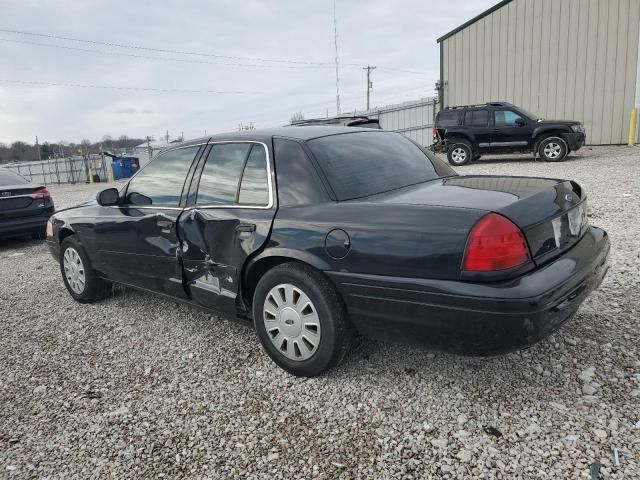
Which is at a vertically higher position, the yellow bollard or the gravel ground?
the yellow bollard

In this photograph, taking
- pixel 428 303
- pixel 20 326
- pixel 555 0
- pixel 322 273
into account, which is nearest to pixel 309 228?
pixel 322 273

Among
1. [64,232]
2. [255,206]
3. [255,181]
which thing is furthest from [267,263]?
[64,232]

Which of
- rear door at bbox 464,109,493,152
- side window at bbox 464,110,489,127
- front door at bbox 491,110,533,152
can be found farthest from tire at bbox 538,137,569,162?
side window at bbox 464,110,489,127

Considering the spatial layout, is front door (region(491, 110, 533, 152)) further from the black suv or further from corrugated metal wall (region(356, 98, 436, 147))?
corrugated metal wall (region(356, 98, 436, 147))

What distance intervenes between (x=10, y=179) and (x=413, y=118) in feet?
57.8

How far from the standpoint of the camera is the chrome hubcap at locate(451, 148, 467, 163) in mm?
14812

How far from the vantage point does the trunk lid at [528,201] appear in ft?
7.77

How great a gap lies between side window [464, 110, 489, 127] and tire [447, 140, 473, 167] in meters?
0.60

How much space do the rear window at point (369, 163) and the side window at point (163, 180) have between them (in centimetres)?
115

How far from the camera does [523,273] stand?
2.27 metres

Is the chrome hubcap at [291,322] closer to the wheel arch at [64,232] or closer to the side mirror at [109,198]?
the side mirror at [109,198]

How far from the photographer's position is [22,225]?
25.7ft

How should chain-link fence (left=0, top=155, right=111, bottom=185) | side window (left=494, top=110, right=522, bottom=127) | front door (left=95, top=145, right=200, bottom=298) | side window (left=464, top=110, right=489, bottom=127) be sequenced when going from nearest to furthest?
front door (left=95, top=145, right=200, bottom=298), side window (left=494, top=110, right=522, bottom=127), side window (left=464, top=110, right=489, bottom=127), chain-link fence (left=0, top=155, right=111, bottom=185)

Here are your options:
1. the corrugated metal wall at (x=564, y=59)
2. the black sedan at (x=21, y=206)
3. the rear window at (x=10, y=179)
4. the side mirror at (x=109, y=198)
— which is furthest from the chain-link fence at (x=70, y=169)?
the side mirror at (x=109, y=198)
